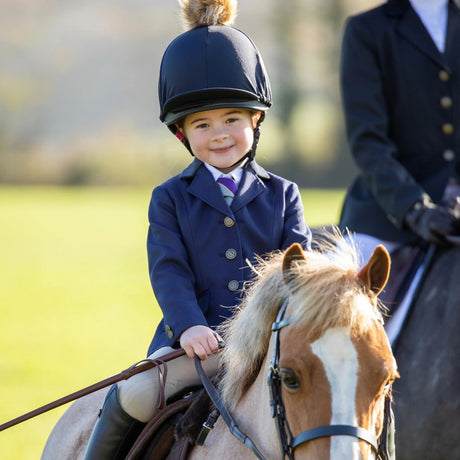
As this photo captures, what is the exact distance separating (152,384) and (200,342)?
25cm

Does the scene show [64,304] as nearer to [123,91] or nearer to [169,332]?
[169,332]

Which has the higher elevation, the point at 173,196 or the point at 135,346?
the point at 173,196

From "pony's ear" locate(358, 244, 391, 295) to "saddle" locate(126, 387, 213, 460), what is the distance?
74 cm

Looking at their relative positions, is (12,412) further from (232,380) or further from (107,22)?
(107,22)

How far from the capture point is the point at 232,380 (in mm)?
2549

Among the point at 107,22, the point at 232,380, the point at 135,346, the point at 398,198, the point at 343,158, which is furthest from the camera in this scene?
the point at 107,22

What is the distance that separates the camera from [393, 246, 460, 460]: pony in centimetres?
388

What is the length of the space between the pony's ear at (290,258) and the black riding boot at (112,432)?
2.98 ft

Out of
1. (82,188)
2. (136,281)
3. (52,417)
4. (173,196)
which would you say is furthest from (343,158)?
(173,196)

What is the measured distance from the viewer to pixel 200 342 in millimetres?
2682

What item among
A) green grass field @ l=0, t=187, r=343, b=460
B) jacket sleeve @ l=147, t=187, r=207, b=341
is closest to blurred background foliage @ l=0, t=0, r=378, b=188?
green grass field @ l=0, t=187, r=343, b=460

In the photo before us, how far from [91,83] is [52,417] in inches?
2655

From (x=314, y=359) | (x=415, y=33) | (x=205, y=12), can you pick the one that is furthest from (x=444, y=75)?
(x=314, y=359)

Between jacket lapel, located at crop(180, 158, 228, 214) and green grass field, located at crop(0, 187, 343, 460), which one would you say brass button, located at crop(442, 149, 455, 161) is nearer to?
jacket lapel, located at crop(180, 158, 228, 214)
